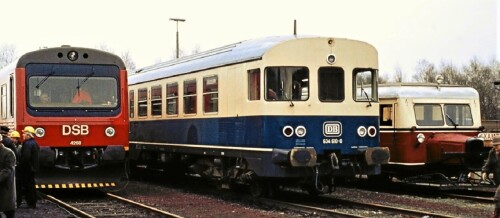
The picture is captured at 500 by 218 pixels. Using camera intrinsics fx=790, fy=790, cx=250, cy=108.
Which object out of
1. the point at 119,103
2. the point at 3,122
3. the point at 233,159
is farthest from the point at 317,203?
the point at 3,122

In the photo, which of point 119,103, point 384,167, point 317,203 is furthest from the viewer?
point 384,167

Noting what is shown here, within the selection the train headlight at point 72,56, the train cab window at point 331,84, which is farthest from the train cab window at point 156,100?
the train cab window at point 331,84

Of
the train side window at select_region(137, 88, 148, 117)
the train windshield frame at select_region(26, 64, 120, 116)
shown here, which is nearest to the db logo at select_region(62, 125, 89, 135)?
the train windshield frame at select_region(26, 64, 120, 116)

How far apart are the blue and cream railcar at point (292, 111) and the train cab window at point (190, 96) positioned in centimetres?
61

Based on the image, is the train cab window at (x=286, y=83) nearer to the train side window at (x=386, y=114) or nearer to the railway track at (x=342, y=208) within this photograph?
the railway track at (x=342, y=208)

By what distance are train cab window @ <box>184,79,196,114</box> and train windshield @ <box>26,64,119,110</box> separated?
5.92 feet

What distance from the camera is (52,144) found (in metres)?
16.5

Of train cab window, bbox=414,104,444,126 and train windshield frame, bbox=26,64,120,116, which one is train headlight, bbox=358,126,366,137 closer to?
train cab window, bbox=414,104,444,126

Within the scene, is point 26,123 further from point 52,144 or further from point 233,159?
point 233,159

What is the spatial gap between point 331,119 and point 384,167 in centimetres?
423

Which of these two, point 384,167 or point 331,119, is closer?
point 331,119

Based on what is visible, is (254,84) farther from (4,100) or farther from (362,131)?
(4,100)

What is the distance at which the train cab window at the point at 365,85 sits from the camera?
15898mm

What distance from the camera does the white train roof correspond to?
15.5m
